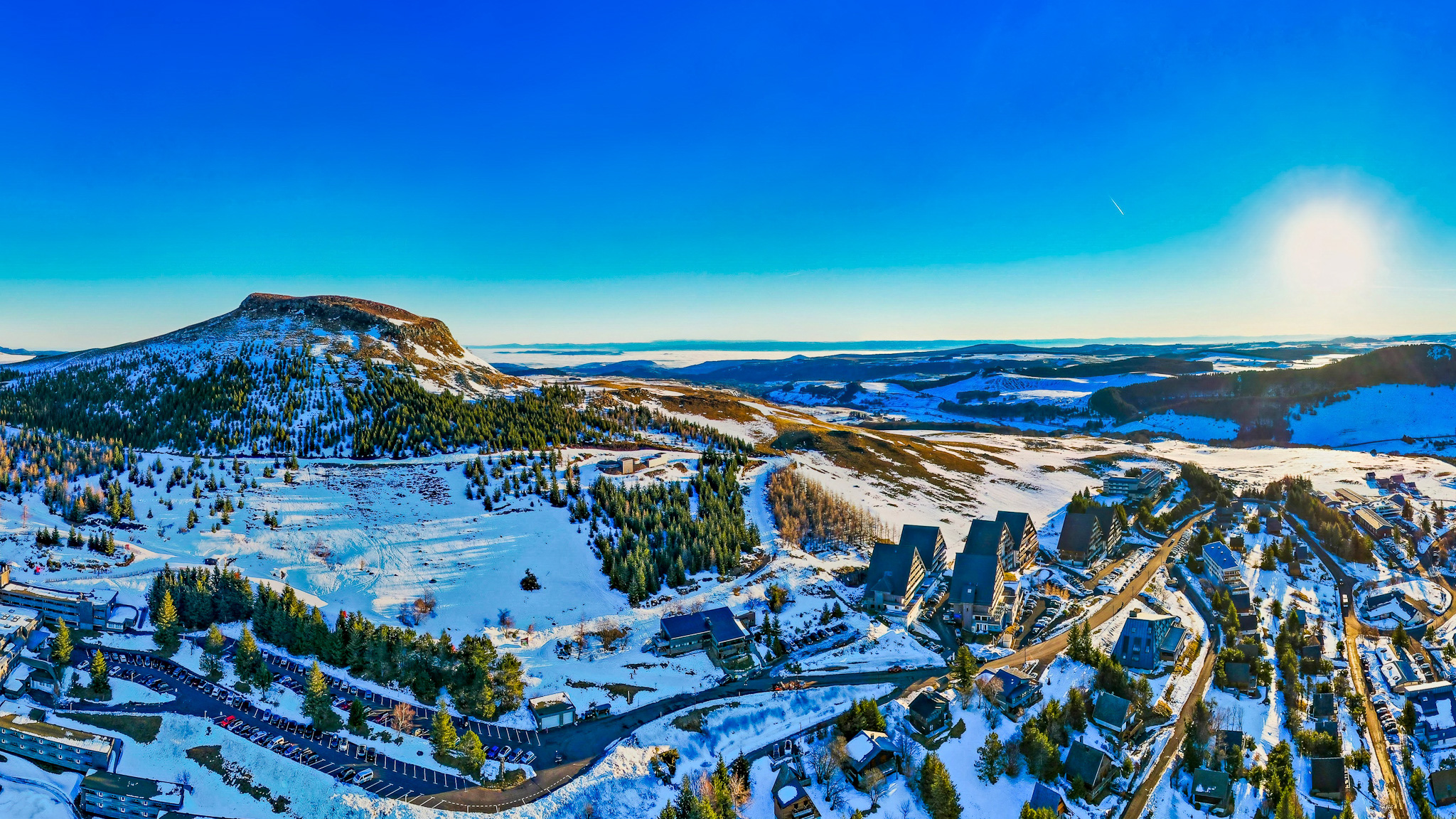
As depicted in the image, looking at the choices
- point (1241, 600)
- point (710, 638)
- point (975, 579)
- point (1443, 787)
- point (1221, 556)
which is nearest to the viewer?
point (1443, 787)

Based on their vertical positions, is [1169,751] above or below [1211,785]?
below

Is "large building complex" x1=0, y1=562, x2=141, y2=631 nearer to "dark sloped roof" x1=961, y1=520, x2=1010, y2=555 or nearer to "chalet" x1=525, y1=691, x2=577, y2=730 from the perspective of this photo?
"chalet" x1=525, y1=691, x2=577, y2=730

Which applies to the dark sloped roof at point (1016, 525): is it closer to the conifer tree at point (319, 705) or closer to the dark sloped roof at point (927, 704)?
the dark sloped roof at point (927, 704)

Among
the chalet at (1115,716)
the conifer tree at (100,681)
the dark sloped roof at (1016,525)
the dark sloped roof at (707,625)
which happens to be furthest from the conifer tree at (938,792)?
the conifer tree at (100,681)

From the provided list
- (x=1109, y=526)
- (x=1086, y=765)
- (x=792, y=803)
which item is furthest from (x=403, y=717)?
(x=1109, y=526)

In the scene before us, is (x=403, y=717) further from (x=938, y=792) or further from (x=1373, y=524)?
(x=1373, y=524)

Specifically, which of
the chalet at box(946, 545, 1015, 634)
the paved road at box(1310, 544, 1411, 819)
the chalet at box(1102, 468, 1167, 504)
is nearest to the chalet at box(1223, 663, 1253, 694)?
the paved road at box(1310, 544, 1411, 819)
